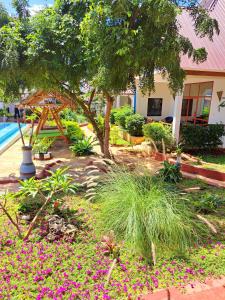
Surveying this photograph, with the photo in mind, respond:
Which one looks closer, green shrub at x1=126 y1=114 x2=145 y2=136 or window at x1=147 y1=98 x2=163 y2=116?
green shrub at x1=126 y1=114 x2=145 y2=136

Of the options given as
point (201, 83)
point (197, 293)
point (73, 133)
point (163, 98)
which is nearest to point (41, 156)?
point (73, 133)

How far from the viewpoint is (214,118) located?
980 cm

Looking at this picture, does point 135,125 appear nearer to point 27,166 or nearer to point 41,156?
point 41,156

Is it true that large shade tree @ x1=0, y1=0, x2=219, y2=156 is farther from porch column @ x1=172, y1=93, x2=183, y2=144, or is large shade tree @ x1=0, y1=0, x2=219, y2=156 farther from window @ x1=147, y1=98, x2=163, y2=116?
window @ x1=147, y1=98, x2=163, y2=116

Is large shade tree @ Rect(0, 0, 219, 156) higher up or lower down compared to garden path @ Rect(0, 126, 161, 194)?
higher up

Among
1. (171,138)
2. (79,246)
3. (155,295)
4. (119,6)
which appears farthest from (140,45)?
(171,138)

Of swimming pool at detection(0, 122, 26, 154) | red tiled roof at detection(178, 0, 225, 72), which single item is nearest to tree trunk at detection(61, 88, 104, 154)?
red tiled roof at detection(178, 0, 225, 72)

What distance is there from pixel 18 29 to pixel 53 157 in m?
4.64

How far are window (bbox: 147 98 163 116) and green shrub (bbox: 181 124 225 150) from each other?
233 inches

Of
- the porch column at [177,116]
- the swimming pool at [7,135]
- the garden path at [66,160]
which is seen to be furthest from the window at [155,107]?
the swimming pool at [7,135]

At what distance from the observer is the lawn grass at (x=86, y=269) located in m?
2.78

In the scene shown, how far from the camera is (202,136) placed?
9.30 m

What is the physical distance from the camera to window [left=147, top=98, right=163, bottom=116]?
1515cm

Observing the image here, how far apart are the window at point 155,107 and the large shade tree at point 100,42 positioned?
348 inches
